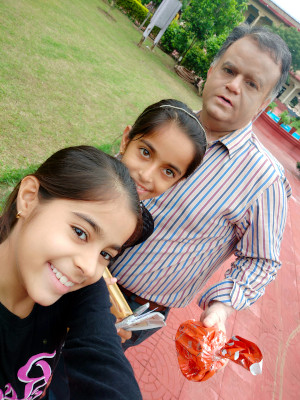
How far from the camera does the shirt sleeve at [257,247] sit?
1.48 meters

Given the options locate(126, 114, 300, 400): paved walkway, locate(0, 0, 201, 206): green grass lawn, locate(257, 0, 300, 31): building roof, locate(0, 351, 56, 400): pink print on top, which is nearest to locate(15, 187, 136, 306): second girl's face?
locate(0, 351, 56, 400): pink print on top

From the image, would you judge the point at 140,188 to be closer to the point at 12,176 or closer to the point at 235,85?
the point at 235,85

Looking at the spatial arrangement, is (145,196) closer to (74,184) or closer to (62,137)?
(74,184)

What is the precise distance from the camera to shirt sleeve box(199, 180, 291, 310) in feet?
4.86

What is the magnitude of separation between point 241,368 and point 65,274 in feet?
9.72

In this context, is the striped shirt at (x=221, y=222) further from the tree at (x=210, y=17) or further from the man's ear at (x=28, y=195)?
the tree at (x=210, y=17)

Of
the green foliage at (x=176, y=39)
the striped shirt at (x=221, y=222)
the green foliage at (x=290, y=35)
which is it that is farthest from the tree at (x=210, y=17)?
the green foliage at (x=290, y=35)

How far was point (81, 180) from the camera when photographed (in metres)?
1.01

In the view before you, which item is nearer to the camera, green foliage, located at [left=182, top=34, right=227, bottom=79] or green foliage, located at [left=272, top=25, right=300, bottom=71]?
green foliage, located at [left=182, top=34, right=227, bottom=79]

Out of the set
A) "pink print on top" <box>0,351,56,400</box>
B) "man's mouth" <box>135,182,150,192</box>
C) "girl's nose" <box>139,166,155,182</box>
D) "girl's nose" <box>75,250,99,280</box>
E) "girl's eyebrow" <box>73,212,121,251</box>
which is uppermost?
"girl's nose" <box>139,166,155,182</box>

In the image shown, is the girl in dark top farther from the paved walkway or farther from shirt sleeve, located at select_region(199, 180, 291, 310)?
the paved walkway

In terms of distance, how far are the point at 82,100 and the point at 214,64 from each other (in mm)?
3907

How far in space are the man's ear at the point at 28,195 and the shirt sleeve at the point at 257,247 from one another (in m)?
1.05

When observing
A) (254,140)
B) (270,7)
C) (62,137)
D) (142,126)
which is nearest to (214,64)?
(254,140)
